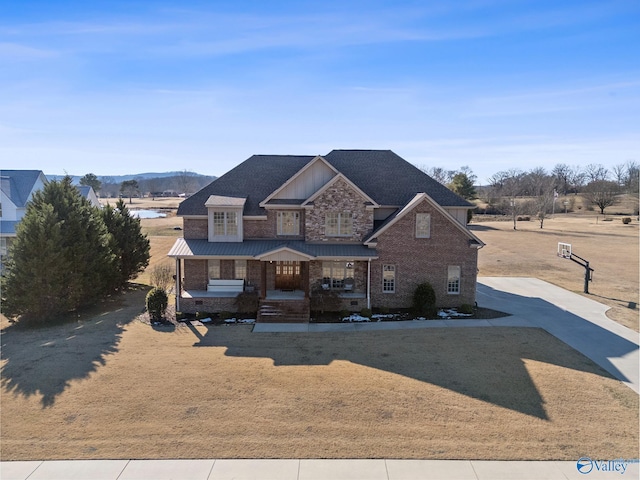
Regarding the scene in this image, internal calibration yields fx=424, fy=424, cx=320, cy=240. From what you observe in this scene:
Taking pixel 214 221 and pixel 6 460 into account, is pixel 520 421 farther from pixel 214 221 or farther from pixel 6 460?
pixel 214 221

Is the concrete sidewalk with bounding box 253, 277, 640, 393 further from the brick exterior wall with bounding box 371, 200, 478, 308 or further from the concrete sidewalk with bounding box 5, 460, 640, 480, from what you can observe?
the concrete sidewalk with bounding box 5, 460, 640, 480

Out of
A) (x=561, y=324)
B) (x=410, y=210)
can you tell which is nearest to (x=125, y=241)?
(x=410, y=210)

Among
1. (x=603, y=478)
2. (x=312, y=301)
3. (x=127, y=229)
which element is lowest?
(x=603, y=478)

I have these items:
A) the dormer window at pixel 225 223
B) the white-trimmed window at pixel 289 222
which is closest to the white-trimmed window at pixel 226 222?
the dormer window at pixel 225 223

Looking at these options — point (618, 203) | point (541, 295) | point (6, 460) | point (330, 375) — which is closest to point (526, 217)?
point (618, 203)

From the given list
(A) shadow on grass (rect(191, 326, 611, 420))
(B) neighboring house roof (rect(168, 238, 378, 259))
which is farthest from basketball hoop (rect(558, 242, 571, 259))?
(B) neighboring house roof (rect(168, 238, 378, 259))
